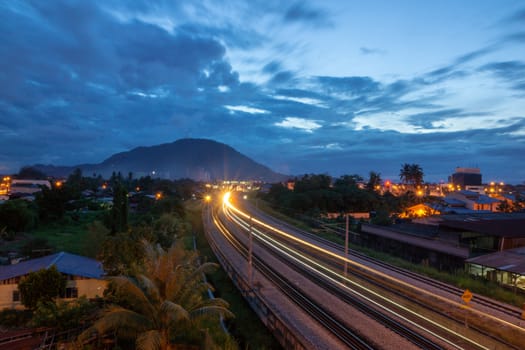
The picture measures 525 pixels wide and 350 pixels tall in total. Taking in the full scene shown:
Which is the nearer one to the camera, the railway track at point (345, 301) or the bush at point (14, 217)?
the railway track at point (345, 301)

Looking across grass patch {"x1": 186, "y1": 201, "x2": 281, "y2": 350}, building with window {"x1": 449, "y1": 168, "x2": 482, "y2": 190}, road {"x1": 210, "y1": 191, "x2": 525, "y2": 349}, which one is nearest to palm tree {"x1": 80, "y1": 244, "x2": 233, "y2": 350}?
grass patch {"x1": 186, "y1": 201, "x2": 281, "y2": 350}

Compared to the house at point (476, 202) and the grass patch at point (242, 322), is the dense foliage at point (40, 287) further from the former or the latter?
the house at point (476, 202)

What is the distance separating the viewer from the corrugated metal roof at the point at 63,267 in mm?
22453

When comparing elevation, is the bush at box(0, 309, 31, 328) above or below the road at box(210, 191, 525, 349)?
below

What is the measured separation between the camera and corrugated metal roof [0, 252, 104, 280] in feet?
73.7

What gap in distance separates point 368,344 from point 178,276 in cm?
1033

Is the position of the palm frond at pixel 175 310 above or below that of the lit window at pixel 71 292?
above

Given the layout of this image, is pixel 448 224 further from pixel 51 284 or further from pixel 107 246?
pixel 51 284

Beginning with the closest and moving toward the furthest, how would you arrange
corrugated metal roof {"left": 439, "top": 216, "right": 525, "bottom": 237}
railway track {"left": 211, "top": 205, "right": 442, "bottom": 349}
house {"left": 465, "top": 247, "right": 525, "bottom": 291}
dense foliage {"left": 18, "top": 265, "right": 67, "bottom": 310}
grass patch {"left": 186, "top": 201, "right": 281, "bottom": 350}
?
railway track {"left": 211, "top": 205, "right": 442, "bottom": 349} < grass patch {"left": 186, "top": 201, "right": 281, "bottom": 350} < dense foliage {"left": 18, "top": 265, "right": 67, "bottom": 310} < house {"left": 465, "top": 247, "right": 525, "bottom": 291} < corrugated metal roof {"left": 439, "top": 216, "right": 525, "bottom": 237}

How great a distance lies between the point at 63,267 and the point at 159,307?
39.5 feet

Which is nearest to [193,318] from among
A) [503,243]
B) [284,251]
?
[284,251]

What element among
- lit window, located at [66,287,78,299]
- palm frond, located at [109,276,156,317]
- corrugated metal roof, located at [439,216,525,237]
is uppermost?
corrugated metal roof, located at [439,216,525,237]

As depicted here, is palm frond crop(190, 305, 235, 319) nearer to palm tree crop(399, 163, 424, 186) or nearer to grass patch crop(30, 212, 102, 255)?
grass patch crop(30, 212, 102, 255)

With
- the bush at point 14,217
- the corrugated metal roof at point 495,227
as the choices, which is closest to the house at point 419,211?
the corrugated metal roof at point 495,227
